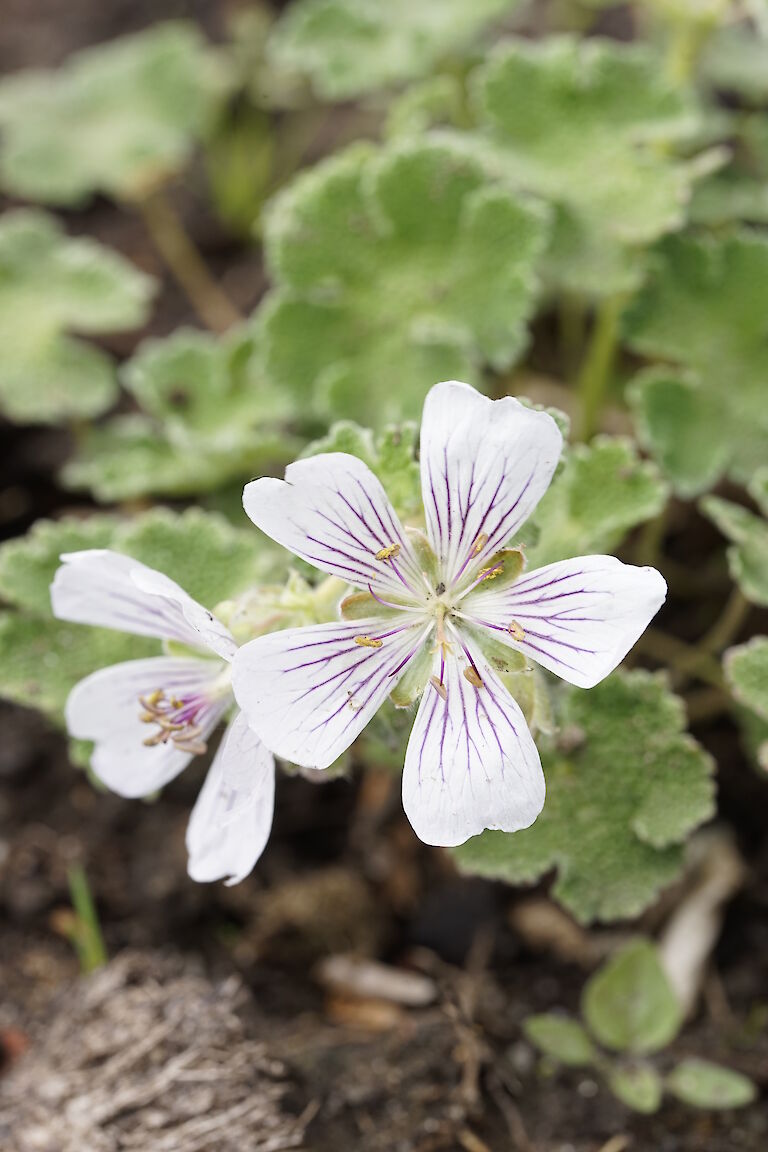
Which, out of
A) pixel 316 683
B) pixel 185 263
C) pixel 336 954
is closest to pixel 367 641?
pixel 316 683

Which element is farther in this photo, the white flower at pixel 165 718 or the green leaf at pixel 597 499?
the green leaf at pixel 597 499

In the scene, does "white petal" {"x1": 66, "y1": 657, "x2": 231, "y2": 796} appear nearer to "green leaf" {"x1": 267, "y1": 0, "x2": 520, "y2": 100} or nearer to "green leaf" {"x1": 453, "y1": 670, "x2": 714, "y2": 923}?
"green leaf" {"x1": 453, "y1": 670, "x2": 714, "y2": 923}

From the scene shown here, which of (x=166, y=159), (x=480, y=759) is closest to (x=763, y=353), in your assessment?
(x=480, y=759)

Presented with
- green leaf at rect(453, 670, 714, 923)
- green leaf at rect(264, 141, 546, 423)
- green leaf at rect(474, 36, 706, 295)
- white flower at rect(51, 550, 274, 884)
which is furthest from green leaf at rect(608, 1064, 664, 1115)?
green leaf at rect(474, 36, 706, 295)

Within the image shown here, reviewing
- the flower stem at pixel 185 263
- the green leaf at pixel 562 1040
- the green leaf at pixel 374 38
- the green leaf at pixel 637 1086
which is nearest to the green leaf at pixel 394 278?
the green leaf at pixel 374 38

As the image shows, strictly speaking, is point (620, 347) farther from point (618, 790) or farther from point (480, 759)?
point (480, 759)

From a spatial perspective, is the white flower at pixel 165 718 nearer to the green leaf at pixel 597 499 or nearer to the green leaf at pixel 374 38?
the green leaf at pixel 597 499
